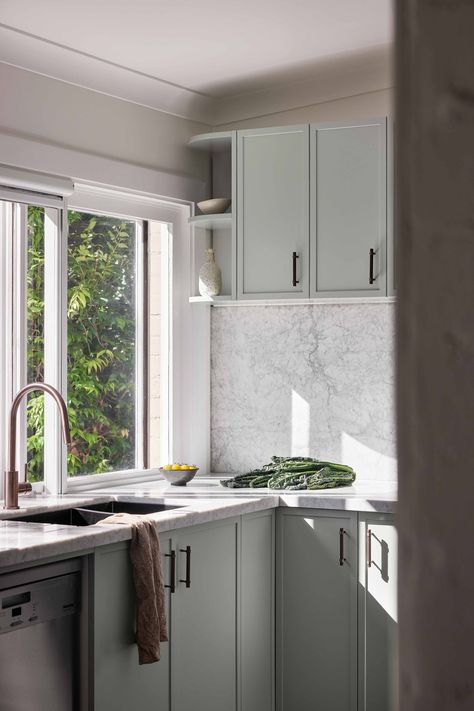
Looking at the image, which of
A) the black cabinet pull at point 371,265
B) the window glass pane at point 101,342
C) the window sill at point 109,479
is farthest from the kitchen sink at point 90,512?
the black cabinet pull at point 371,265

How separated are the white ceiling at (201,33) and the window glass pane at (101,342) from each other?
0.62 m

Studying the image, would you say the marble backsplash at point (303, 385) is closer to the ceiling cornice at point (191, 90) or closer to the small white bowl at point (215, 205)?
the small white bowl at point (215, 205)

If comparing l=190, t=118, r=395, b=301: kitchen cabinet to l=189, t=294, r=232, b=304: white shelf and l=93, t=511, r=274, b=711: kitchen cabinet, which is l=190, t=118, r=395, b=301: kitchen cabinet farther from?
l=93, t=511, r=274, b=711: kitchen cabinet

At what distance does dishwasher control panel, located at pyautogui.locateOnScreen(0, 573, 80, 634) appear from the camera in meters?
2.21

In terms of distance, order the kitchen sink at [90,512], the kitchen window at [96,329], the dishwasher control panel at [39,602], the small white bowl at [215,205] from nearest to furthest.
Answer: the dishwasher control panel at [39,602], the kitchen sink at [90,512], the kitchen window at [96,329], the small white bowl at [215,205]

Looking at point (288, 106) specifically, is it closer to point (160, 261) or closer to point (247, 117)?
point (247, 117)

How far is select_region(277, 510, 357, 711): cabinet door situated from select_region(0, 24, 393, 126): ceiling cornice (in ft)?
5.54

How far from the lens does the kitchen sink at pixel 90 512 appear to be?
2.90 metres

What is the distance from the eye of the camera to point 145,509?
3.16 meters

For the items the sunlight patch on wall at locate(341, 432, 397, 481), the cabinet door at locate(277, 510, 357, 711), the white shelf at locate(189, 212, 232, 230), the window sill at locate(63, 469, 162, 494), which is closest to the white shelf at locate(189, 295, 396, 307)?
the white shelf at locate(189, 212, 232, 230)

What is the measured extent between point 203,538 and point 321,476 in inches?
25.3

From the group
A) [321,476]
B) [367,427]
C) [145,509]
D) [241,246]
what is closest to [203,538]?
[145,509]

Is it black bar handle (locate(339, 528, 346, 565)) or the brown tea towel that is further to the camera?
black bar handle (locate(339, 528, 346, 565))

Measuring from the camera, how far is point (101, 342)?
11.6 feet
